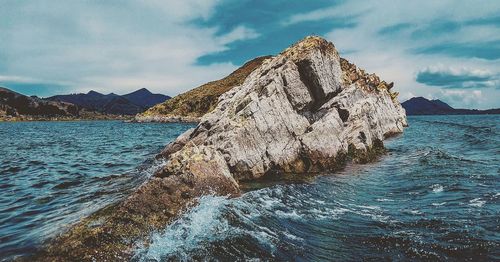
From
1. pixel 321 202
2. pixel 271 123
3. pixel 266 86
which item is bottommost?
pixel 321 202

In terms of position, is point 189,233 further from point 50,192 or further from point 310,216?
point 50,192

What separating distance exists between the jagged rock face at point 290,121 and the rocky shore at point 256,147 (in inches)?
2.5

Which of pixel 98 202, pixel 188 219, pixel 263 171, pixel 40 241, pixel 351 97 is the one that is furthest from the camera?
pixel 351 97

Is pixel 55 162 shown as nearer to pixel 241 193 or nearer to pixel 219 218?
pixel 241 193

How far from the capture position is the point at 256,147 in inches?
866

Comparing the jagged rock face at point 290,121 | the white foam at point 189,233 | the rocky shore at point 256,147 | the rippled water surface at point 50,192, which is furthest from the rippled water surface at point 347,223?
the rippled water surface at point 50,192

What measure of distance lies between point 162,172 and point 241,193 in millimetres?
3960

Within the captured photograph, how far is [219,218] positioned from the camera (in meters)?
12.5

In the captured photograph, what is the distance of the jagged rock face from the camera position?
21.6m

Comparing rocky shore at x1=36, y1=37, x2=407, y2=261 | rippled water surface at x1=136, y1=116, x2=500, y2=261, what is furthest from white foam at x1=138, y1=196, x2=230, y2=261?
rocky shore at x1=36, y1=37, x2=407, y2=261

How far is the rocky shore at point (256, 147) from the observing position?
435 inches

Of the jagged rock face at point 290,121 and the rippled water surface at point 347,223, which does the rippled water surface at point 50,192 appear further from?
the rippled water surface at point 347,223

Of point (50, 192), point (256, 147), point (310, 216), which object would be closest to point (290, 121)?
point (256, 147)

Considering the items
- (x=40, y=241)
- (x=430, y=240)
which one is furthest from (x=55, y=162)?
(x=430, y=240)
